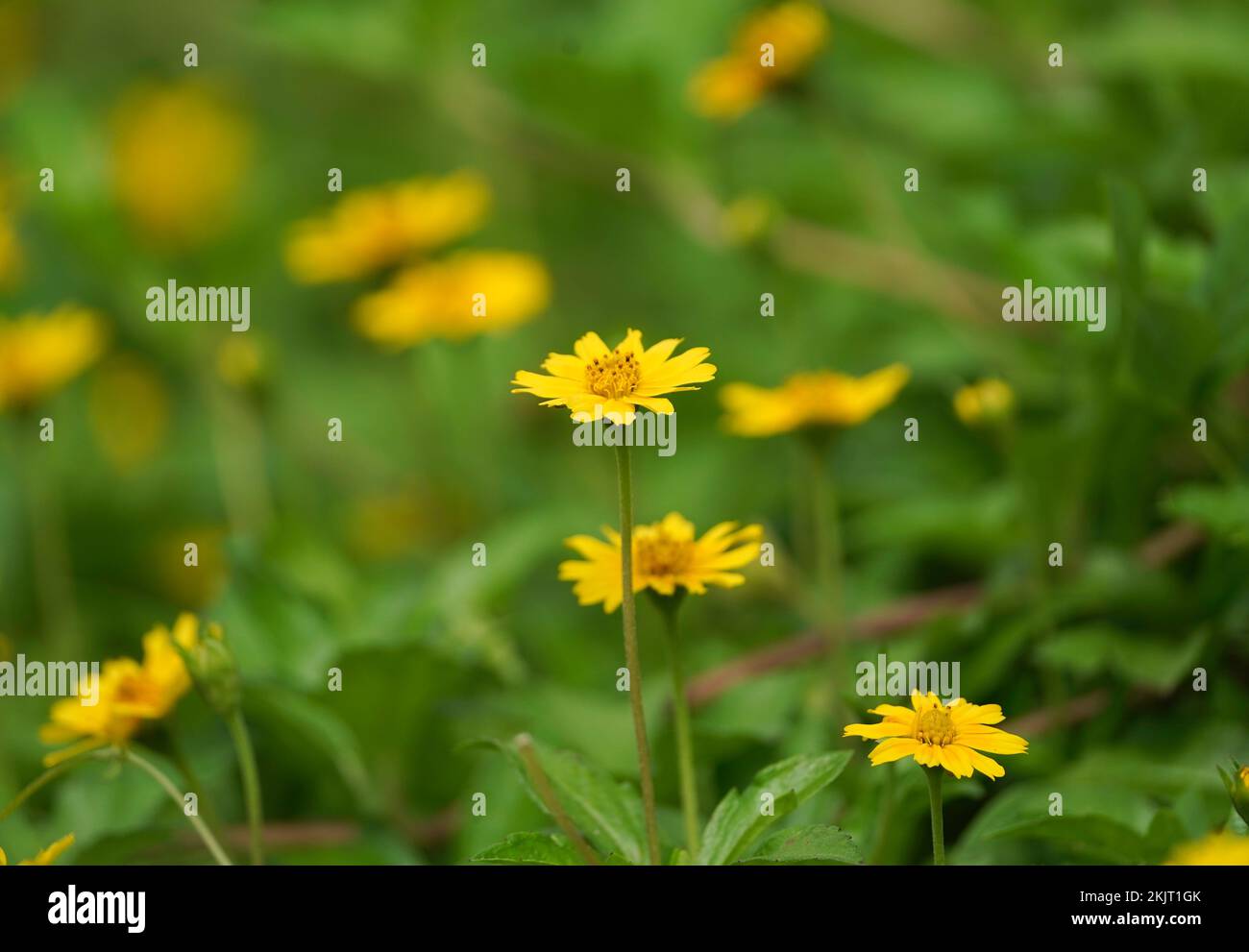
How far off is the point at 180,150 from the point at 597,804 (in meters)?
2.23

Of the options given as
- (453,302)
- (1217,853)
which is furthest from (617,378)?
(453,302)

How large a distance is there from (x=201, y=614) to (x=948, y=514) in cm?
64

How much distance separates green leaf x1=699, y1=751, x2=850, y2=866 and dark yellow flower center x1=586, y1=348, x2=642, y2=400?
214mm

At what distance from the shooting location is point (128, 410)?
205 centimetres

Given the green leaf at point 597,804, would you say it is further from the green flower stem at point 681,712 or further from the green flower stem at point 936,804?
the green flower stem at point 936,804

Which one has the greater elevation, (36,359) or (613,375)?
(36,359)

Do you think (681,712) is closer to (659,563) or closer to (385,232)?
(659,563)

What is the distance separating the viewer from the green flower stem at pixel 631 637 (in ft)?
2.15

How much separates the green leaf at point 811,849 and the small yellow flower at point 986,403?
1.43 feet

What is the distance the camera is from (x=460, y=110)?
5.90 ft

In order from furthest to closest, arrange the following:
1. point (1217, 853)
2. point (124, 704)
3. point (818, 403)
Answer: point (818, 403) → point (124, 704) → point (1217, 853)

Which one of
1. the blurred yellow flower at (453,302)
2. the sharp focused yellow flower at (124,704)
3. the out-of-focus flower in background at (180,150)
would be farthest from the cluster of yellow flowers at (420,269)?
the out-of-focus flower in background at (180,150)

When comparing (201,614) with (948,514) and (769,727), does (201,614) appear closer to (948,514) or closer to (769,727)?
(769,727)

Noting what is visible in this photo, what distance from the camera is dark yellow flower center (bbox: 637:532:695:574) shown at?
28.9 inches
